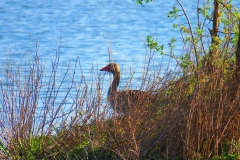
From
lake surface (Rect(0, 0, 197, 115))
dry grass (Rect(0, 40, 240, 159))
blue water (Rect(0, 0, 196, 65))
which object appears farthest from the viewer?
blue water (Rect(0, 0, 196, 65))

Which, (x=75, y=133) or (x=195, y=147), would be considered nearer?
(x=195, y=147)

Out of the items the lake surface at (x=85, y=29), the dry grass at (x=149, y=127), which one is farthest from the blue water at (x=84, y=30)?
the dry grass at (x=149, y=127)

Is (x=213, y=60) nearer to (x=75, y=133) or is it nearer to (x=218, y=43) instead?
(x=218, y=43)

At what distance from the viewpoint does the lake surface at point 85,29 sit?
1602 cm

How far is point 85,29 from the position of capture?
21.6 meters

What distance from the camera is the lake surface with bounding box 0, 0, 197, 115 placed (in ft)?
52.5

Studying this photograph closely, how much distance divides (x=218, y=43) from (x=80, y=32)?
44.0 ft

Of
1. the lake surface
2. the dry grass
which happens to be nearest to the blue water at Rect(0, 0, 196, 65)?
the lake surface

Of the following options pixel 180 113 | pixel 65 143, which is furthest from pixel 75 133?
pixel 180 113

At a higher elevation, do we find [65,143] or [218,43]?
[218,43]

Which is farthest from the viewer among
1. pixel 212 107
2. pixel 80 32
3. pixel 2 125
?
pixel 80 32

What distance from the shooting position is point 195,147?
736 centimetres

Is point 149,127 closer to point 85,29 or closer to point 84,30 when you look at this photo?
point 84,30

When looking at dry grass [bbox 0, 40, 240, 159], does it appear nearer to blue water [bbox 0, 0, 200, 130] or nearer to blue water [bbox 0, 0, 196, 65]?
blue water [bbox 0, 0, 200, 130]
